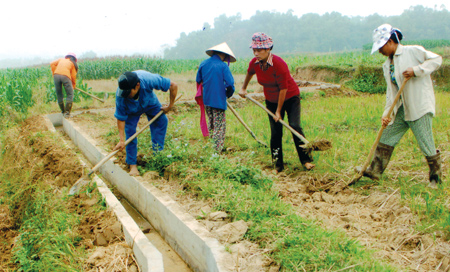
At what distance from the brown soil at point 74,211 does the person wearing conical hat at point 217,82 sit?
2013 mm

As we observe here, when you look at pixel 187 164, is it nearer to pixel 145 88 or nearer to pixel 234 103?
pixel 145 88

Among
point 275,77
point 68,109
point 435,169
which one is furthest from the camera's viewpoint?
point 68,109

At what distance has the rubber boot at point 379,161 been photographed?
416 centimetres

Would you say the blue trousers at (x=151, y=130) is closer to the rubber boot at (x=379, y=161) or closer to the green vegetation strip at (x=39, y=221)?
the green vegetation strip at (x=39, y=221)

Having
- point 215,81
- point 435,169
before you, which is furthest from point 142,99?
point 435,169

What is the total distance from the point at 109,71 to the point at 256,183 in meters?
17.4

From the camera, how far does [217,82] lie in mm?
5238

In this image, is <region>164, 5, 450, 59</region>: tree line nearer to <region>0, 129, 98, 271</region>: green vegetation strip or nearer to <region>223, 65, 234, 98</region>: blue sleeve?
<region>223, 65, 234, 98</region>: blue sleeve

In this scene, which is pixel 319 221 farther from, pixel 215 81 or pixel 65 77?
pixel 65 77

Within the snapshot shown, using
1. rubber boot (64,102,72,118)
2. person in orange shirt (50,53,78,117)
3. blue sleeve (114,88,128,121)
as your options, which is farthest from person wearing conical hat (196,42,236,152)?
rubber boot (64,102,72,118)

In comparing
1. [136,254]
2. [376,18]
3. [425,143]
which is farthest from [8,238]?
[376,18]

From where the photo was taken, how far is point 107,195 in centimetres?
426

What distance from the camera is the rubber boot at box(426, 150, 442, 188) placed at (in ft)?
12.6

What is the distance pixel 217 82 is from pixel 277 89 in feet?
3.11
